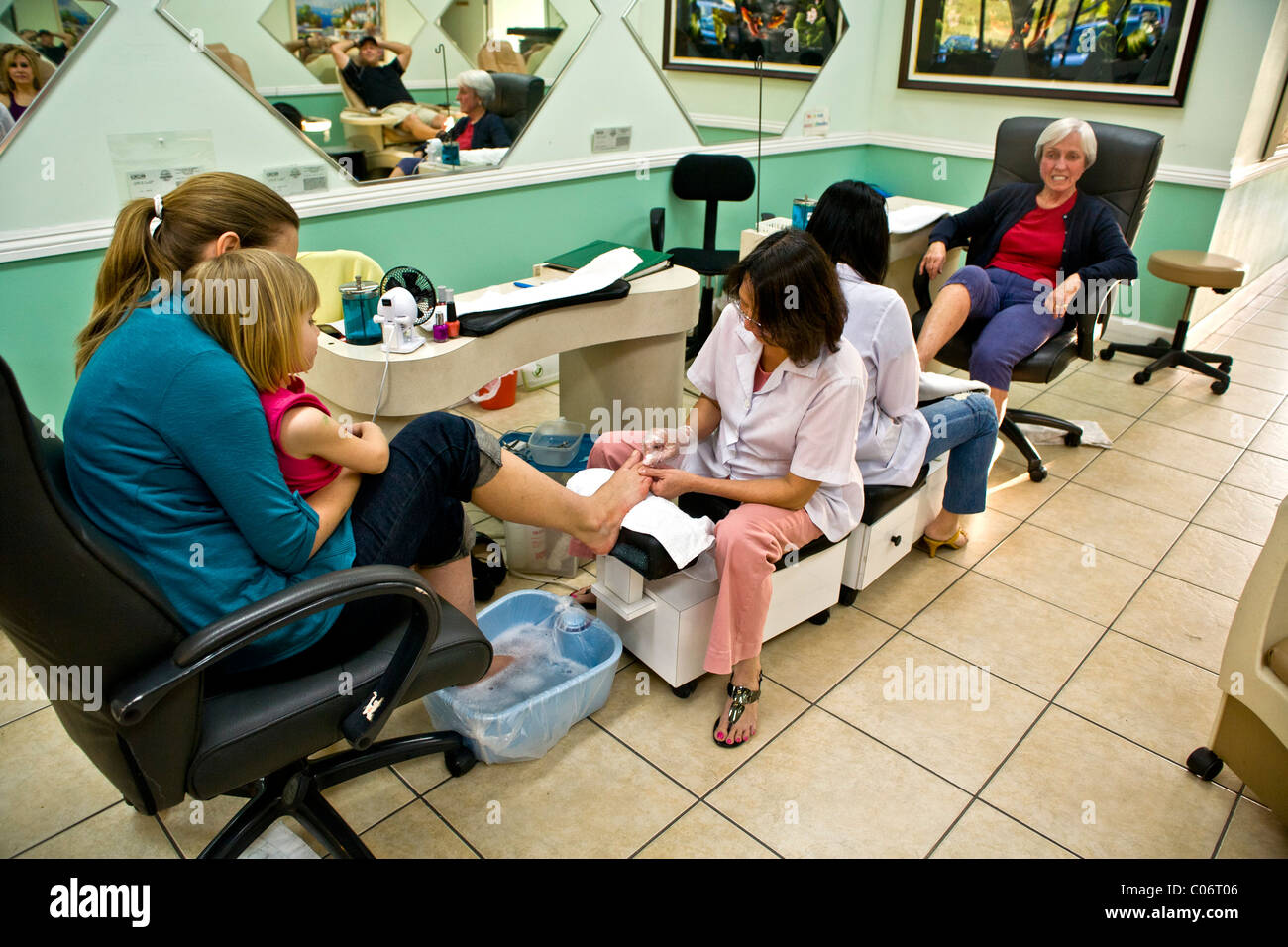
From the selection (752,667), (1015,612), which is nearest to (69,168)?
(752,667)

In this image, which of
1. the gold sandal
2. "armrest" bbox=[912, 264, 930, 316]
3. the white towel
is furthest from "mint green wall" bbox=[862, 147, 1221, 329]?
the white towel

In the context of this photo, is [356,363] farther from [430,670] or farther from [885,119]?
[885,119]

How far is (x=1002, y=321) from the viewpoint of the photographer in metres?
3.05

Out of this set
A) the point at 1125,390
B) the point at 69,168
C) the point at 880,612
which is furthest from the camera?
the point at 1125,390

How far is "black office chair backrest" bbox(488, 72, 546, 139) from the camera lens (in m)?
3.10

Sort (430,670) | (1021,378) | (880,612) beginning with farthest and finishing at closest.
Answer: (1021,378) < (880,612) < (430,670)

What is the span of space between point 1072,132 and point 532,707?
2.79m

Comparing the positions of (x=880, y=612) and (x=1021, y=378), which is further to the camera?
(x=1021, y=378)

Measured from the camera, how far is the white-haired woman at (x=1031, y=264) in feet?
9.84

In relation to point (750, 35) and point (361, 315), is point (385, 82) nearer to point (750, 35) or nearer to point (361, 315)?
point (361, 315)

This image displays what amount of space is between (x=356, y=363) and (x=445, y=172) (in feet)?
4.18

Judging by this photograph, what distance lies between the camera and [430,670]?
4.63ft

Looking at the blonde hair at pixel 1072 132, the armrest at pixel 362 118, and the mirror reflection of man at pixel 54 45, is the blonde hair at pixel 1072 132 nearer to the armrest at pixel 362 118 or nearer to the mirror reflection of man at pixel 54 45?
the armrest at pixel 362 118
